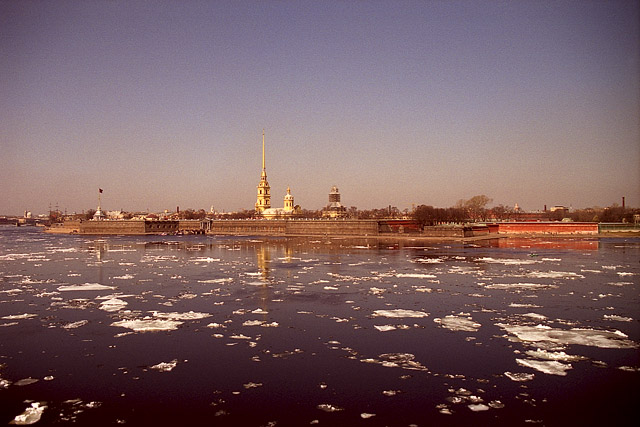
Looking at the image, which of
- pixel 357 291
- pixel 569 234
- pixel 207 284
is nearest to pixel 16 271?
pixel 207 284

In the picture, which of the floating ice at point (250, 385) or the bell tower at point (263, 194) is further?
the bell tower at point (263, 194)

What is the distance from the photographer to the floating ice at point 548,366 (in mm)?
12750

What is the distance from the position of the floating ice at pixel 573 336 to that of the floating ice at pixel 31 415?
45.9 ft

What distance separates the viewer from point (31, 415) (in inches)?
399

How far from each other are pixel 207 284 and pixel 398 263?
1780 centimetres

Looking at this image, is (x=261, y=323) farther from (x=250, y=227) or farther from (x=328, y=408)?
(x=250, y=227)

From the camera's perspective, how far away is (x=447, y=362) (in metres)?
13.6

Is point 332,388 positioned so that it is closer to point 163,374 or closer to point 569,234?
point 163,374

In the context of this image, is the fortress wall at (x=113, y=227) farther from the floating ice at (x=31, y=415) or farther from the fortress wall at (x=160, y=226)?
the floating ice at (x=31, y=415)

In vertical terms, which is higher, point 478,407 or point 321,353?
point 321,353

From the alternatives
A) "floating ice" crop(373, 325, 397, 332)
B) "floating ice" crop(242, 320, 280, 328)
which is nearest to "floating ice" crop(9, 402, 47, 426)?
"floating ice" crop(242, 320, 280, 328)

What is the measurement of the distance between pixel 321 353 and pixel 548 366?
6.44 m

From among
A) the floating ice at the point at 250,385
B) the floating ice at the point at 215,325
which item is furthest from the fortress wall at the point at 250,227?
the floating ice at the point at 250,385

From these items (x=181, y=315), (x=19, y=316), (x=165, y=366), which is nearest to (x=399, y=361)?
(x=165, y=366)
